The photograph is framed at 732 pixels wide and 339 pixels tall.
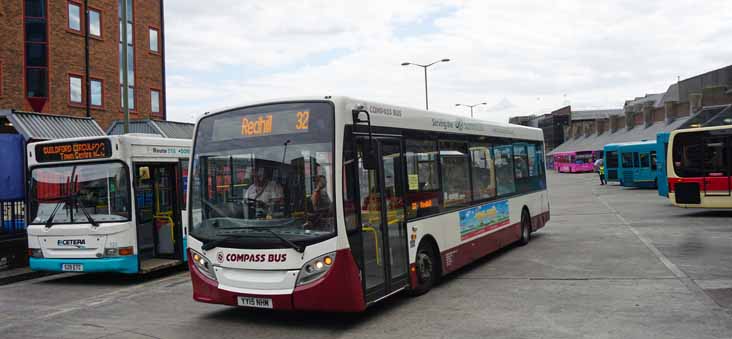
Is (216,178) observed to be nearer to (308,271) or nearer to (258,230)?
(258,230)

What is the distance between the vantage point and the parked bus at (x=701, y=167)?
703 inches

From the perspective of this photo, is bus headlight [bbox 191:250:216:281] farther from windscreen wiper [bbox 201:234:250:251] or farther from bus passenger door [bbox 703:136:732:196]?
bus passenger door [bbox 703:136:732:196]

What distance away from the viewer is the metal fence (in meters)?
12.9

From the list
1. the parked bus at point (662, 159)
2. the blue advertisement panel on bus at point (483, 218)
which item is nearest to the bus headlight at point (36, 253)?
the blue advertisement panel on bus at point (483, 218)

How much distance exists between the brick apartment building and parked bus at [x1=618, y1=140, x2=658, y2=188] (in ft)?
88.7

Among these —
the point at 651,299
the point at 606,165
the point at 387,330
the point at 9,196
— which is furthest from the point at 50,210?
the point at 606,165

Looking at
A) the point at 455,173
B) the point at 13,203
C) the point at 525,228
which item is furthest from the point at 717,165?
the point at 13,203

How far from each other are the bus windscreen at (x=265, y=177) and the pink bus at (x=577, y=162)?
66.4 metres

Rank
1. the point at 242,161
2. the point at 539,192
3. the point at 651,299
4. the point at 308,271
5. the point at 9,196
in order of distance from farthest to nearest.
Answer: the point at 539,192, the point at 9,196, the point at 651,299, the point at 242,161, the point at 308,271

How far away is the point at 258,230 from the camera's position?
7.08 metres

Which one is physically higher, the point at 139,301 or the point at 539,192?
the point at 539,192

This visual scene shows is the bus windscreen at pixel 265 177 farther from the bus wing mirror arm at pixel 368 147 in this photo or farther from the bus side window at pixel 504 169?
the bus side window at pixel 504 169

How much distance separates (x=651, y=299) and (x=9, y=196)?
12.1 metres

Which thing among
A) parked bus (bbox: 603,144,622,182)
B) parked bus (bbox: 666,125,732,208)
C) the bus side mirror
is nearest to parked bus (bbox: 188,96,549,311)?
the bus side mirror
